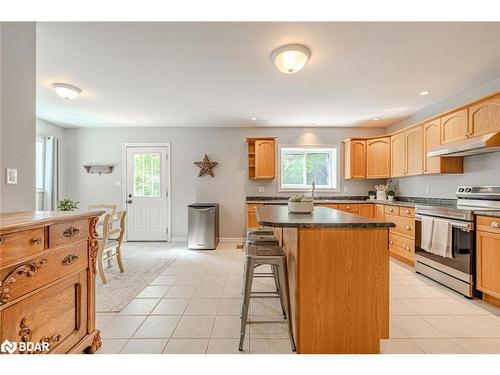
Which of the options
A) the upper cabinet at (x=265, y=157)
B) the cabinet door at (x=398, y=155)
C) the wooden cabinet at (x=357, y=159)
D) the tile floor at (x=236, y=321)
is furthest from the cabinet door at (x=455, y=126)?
the upper cabinet at (x=265, y=157)

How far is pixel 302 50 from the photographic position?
222 centimetres

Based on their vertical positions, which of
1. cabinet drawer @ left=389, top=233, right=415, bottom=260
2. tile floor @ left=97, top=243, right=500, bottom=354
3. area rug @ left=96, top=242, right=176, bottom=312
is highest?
cabinet drawer @ left=389, top=233, right=415, bottom=260

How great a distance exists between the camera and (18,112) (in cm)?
171

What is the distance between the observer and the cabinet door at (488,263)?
2299 mm

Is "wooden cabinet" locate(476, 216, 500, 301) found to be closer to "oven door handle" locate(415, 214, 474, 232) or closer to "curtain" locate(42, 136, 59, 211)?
"oven door handle" locate(415, 214, 474, 232)

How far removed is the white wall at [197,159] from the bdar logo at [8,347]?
13.7ft

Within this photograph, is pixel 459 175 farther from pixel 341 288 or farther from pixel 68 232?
pixel 68 232

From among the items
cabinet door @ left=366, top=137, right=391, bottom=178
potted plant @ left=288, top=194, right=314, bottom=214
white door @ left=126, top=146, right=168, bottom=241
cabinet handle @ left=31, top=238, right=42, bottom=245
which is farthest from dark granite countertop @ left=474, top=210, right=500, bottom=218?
white door @ left=126, top=146, right=168, bottom=241

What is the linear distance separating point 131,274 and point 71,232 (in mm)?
2134

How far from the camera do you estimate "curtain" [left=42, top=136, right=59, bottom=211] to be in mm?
4898

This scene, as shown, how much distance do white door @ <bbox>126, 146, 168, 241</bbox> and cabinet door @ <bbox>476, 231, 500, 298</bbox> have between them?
499cm

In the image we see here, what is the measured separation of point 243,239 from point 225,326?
10.5 ft
